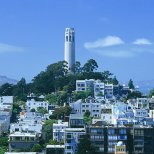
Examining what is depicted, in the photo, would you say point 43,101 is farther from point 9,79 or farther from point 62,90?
point 9,79

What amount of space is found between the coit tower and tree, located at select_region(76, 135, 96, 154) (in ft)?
75.5

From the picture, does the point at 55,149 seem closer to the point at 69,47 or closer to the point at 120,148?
the point at 120,148

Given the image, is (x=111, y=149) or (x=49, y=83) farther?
(x=49, y=83)

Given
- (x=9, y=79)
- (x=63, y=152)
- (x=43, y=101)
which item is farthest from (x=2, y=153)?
(x=9, y=79)

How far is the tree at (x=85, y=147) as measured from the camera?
101 feet

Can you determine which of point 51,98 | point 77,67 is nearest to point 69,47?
point 77,67

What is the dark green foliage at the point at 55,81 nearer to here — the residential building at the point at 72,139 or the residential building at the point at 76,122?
the residential building at the point at 76,122

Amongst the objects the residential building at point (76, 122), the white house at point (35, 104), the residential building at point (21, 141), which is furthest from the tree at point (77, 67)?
the residential building at point (21, 141)

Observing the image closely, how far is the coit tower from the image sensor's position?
5469 centimetres

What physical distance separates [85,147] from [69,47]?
82.2ft

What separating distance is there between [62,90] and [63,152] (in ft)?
55.6

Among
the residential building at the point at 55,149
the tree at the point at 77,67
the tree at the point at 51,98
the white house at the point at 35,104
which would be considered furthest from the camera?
the tree at the point at 77,67

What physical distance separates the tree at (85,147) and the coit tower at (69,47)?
22997 millimetres

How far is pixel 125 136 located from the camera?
1251 inches
